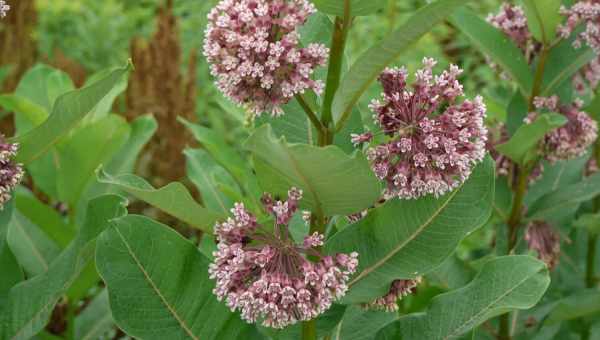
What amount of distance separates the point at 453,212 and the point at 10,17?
4547mm

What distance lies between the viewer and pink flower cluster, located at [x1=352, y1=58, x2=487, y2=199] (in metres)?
1.56

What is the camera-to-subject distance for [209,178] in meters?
2.57

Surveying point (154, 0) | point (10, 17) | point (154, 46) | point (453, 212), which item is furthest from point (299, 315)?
point (154, 0)

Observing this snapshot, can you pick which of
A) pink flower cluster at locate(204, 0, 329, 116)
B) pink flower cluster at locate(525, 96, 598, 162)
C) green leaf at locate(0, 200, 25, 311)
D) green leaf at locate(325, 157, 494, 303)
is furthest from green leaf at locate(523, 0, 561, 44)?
green leaf at locate(0, 200, 25, 311)

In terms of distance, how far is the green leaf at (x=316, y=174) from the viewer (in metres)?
1.38

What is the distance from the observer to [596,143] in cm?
269

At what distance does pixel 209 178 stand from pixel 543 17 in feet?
3.36

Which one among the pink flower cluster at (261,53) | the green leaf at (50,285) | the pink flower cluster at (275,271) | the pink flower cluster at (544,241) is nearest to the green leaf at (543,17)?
the pink flower cluster at (544,241)

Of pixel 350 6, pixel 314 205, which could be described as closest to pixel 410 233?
pixel 314 205

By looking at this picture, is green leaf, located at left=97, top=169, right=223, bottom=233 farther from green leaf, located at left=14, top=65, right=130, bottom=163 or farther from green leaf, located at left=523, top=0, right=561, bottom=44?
green leaf, located at left=523, top=0, right=561, bottom=44

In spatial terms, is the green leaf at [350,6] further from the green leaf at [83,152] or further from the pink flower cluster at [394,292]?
the green leaf at [83,152]

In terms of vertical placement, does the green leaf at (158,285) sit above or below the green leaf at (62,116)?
below

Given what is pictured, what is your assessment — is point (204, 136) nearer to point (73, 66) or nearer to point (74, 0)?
point (73, 66)

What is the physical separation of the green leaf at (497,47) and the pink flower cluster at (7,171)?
120 cm
